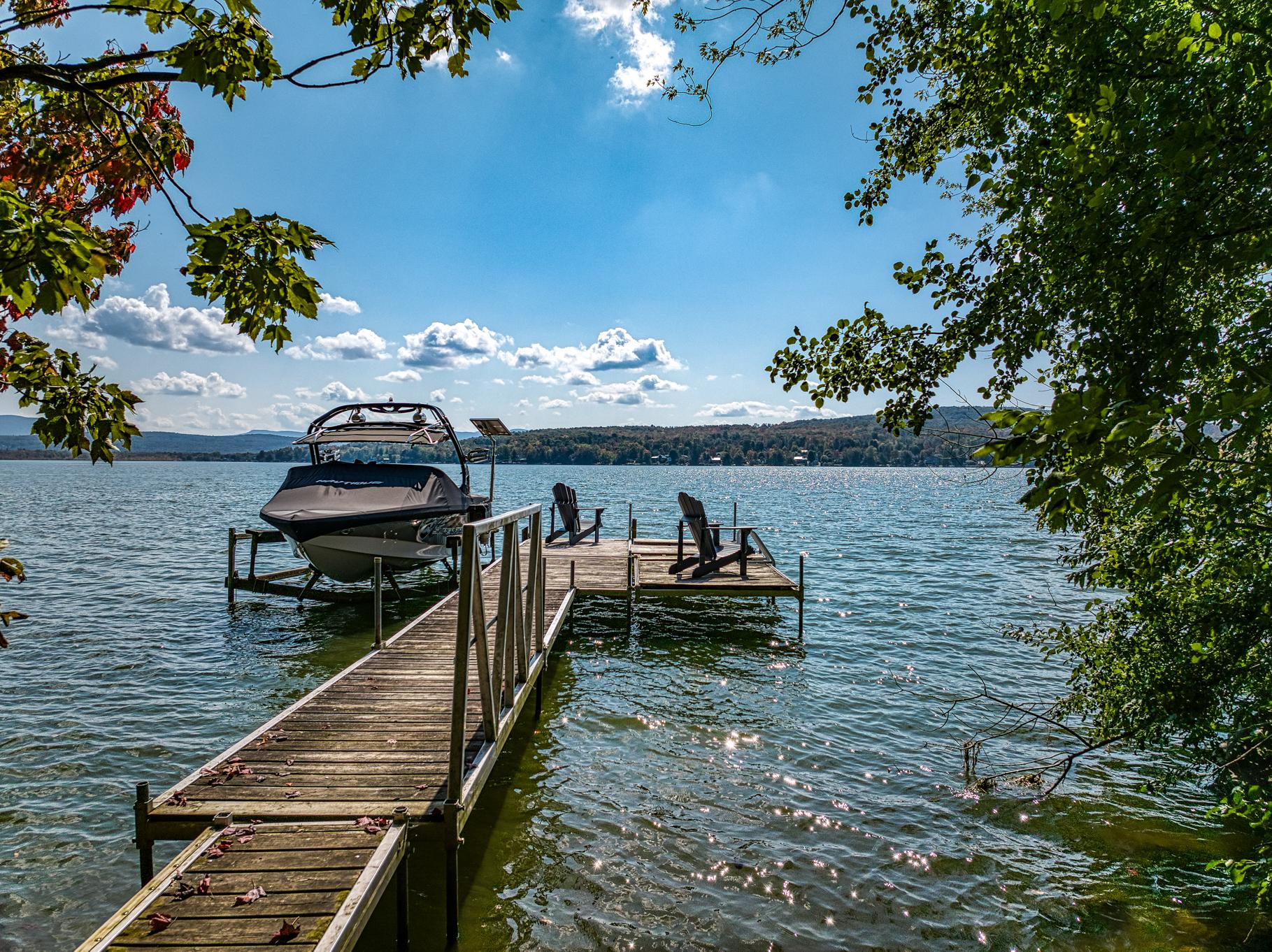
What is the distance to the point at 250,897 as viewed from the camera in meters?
3.74

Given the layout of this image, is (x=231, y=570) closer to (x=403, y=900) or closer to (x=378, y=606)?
(x=378, y=606)

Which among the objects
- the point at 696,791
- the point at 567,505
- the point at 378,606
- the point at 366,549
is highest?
the point at 567,505

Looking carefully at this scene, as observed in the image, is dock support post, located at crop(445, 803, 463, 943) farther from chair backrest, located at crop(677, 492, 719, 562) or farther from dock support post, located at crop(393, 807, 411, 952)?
chair backrest, located at crop(677, 492, 719, 562)

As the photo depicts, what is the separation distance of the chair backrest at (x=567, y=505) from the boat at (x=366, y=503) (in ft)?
8.79

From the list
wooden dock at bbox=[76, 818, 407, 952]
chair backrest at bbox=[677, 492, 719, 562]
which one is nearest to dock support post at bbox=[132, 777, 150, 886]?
wooden dock at bbox=[76, 818, 407, 952]

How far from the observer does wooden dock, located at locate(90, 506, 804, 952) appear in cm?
380

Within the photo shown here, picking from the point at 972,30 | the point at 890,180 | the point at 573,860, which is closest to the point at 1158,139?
the point at 972,30

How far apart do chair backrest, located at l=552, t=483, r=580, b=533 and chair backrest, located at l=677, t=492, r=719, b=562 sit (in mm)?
5269

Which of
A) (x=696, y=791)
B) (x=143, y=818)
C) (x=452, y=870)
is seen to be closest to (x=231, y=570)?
(x=143, y=818)

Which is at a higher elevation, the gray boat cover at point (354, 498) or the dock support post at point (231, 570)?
the gray boat cover at point (354, 498)

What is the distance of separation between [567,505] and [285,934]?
15330 millimetres

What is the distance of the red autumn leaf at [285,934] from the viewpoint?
11.3 feet

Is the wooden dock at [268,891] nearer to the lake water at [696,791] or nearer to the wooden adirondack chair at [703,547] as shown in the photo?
the lake water at [696,791]

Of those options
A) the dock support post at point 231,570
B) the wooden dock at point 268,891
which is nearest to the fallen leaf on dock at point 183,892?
the wooden dock at point 268,891
